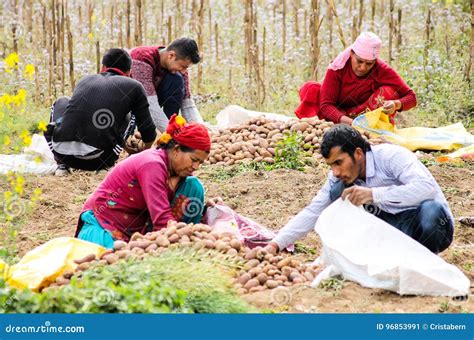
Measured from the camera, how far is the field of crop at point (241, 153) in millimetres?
3523

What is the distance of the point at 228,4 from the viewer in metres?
12.4

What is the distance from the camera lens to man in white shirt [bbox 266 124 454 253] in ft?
13.4

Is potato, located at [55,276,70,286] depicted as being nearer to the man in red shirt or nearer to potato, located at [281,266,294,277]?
potato, located at [281,266,294,277]

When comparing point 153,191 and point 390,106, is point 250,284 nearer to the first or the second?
point 153,191

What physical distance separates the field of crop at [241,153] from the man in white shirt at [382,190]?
0.91 ft

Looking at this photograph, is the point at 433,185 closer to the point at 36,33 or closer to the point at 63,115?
the point at 63,115

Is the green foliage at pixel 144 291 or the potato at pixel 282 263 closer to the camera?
the green foliage at pixel 144 291

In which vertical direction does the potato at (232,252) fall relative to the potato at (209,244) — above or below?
below

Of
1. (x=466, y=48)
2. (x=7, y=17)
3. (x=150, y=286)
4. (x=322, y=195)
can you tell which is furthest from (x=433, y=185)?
(x=7, y=17)

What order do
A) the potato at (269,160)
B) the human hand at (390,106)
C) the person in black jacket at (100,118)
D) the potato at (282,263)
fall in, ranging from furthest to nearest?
1. the human hand at (390,106)
2. the potato at (269,160)
3. the person in black jacket at (100,118)
4. the potato at (282,263)

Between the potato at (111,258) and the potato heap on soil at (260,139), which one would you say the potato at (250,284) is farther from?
the potato heap on soil at (260,139)

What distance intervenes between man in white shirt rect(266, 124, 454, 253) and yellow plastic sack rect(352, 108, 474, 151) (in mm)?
2699

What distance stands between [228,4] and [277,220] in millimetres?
7332

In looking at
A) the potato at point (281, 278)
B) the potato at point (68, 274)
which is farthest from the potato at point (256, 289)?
the potato at point (68, 274)
